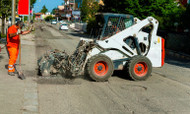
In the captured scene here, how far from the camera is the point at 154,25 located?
9578 millimetres

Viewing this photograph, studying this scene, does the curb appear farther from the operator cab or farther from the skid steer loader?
the operator cab

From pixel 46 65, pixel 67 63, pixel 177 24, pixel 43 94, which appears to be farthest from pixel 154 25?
pixel 177 24

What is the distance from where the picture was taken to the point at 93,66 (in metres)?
8.37

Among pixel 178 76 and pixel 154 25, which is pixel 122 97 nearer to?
pixel 154 25

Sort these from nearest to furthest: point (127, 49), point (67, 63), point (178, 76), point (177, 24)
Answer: point (67, 63)
point (127, 49)
point (178, 76)
point (177, 24)

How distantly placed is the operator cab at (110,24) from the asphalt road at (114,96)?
160 cm

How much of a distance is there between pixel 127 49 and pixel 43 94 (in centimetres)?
360

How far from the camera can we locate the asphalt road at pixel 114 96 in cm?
598

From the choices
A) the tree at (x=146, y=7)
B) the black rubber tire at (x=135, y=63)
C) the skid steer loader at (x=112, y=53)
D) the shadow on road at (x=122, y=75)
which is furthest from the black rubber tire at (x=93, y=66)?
the tree at (x=146, y=7)

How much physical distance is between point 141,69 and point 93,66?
182 centimetres

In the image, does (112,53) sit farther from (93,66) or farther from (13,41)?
(13,41)

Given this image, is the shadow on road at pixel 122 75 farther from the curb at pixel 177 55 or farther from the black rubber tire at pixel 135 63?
the curb at pixel 177 55

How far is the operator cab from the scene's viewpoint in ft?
30.2

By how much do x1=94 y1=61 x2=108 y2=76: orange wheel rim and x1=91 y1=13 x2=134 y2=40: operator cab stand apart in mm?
1043
